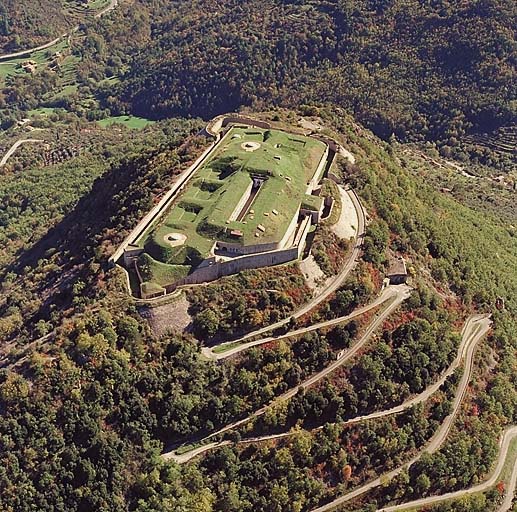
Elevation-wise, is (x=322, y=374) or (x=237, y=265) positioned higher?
(x=237, y=265)

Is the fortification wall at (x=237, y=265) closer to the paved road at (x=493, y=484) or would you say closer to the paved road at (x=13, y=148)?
the paved road at (x=493, y=484)

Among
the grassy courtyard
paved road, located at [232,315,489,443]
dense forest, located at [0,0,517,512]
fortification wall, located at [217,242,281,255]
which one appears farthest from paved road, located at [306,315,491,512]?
the grassy courtyard

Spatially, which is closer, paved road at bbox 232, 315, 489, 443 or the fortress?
paved road at bbox 232, 315, 489, 443

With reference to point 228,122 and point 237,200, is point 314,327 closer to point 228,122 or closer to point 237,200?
point 237,200

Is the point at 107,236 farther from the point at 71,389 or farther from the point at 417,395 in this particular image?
the point at 417,395

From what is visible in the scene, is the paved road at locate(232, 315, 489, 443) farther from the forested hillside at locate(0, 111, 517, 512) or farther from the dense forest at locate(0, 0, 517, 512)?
the forested hillside at locate(0, 111, 517, 512)

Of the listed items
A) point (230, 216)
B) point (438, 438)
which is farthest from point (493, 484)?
point (230, 216)

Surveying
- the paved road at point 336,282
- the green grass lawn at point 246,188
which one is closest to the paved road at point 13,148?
the green grass lawn at point 246,188
